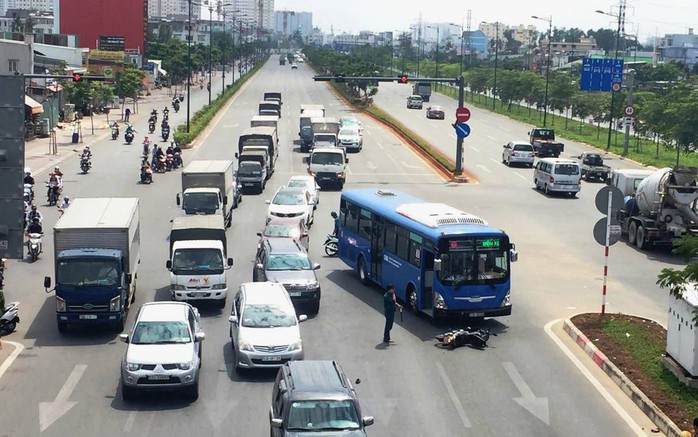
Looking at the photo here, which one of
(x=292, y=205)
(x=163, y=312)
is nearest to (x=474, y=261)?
(x=163, y=312)

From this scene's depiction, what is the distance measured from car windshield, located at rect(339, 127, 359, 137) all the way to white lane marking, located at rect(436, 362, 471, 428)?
157 ft

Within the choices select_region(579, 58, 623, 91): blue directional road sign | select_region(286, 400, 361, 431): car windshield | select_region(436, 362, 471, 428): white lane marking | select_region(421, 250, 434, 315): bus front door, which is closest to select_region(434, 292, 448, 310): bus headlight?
select_region(421, 250, 434, 315): bus front door

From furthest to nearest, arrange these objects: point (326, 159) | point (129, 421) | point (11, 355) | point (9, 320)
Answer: point (326, 159), point (9, 320), point (11, 355), point (129, 421)

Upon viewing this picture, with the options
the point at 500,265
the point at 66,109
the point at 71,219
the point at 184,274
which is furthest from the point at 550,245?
the point at 66,109

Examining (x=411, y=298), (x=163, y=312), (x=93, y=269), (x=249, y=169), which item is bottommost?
(x=411, y=298)

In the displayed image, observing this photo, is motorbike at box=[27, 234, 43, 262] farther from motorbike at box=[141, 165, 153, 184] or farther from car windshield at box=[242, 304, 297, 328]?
motorbike at box=[141, 165, 153, 184]

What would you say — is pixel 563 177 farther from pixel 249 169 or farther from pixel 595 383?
pixel 595 383

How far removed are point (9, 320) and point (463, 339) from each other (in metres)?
10.8

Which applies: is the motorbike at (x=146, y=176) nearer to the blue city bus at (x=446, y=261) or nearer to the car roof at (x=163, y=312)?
Answer: the blue city bus at (x=446, y=261)

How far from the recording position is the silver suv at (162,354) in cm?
1862

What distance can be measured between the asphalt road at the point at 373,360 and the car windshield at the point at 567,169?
6338 millimetres

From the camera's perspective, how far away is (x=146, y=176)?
5066cm

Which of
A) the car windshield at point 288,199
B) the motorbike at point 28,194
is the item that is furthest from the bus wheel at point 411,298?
the motorbike at point 28,194

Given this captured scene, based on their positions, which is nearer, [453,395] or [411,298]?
[453,395]
